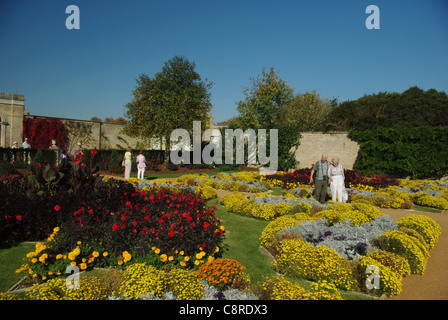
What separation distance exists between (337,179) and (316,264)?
5423 mm

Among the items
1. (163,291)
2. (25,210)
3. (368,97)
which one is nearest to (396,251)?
(163,291)

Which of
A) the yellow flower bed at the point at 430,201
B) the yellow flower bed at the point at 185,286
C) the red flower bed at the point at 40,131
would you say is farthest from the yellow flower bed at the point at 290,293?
the red flower bed at the point at 40,131

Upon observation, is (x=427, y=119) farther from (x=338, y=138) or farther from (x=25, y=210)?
(x=25, y=210)

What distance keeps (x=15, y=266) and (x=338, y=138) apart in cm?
1938

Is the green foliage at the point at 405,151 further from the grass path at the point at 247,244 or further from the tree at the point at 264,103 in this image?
the grass path at the point at 247,244

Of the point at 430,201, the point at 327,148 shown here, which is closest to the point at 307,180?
the point at 430,201

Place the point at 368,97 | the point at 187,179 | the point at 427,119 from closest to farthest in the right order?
the point at 187,179, the point at 427,119, the point at 368,97

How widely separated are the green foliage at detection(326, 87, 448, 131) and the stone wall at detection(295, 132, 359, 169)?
1282 centimetres

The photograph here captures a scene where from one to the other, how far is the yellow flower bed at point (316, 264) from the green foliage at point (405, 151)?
14.9 m

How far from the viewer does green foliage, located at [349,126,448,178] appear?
15.2 m

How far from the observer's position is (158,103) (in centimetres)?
2064

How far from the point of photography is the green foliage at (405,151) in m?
15.2

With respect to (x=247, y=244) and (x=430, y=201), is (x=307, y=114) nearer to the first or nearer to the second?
(x=430, y=201)

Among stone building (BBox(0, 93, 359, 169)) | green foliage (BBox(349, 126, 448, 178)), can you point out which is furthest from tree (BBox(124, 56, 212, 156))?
green foliage (BBox(349, 126, 448, 178))
